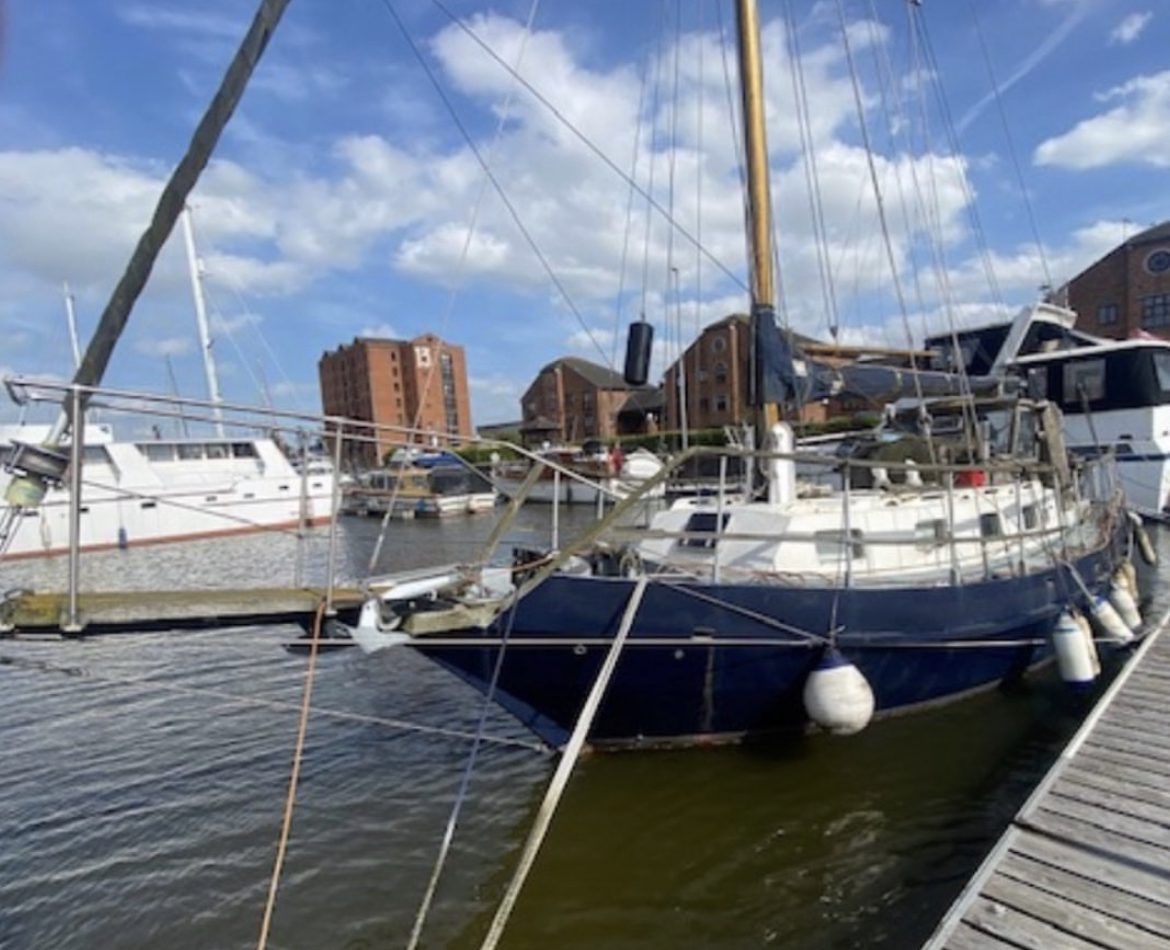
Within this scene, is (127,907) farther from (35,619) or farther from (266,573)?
(266,573)

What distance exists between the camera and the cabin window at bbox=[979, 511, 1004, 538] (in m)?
8.66

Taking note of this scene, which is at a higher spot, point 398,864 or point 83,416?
→ point 83,416

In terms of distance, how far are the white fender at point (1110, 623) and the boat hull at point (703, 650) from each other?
8.78 feet

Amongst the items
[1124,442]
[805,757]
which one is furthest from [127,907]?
[1124,442]

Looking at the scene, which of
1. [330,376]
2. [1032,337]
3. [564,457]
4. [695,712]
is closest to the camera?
[695,712]

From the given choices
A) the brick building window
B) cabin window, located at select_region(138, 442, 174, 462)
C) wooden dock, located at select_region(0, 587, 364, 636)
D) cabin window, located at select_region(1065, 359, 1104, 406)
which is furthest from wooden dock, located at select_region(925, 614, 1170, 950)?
the brick building window

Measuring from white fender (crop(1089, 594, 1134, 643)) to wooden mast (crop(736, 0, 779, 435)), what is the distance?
15.9 feet

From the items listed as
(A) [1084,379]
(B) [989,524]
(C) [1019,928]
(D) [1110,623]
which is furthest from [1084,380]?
(C) [1019,928]

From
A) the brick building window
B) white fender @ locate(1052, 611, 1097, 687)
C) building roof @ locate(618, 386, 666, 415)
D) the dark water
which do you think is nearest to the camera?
the dark water

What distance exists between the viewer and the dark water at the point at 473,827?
511cm

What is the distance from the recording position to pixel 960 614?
7250 mm

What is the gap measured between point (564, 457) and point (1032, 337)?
2329 centimetres

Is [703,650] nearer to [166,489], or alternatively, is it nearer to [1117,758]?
[1117,758]

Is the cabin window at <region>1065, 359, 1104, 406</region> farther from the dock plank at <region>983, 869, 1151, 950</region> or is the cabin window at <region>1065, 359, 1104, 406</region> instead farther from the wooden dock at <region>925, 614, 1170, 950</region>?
the dock plank at <region>983, 869, 1151, 950</region>
